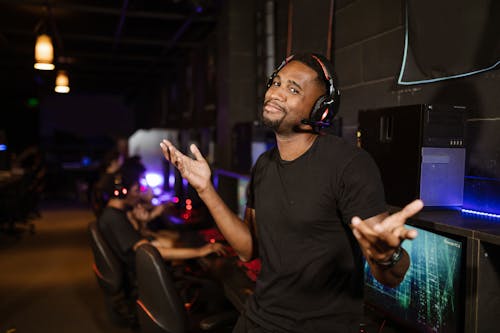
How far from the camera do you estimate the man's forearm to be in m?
1.47

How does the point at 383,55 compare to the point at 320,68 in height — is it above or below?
above

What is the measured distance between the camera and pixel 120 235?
124 inches

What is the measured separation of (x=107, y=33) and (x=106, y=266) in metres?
4.83

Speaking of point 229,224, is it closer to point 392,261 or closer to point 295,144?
point 295,144

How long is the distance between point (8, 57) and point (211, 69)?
5.23 meters

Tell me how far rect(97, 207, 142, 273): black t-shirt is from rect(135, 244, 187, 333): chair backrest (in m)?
1.05

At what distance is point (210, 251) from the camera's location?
3.03m

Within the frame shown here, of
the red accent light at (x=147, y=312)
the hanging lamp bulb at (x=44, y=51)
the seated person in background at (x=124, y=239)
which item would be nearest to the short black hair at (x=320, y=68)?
the red accent light at (x=147, y=312)

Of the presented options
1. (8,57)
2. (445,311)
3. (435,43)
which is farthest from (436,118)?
(8,57)

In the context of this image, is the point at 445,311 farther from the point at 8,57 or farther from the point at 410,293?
the point at 8,57

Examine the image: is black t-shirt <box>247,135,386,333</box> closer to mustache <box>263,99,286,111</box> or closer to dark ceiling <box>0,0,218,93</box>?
mustache <box>263,99,286,111</box>

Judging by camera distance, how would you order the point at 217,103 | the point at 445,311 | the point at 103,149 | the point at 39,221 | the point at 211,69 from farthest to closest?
1. the point at 103,149
2. the point at 39,221
3. the point at 211,69
4. the point at 217,103
5. the point at 445,311

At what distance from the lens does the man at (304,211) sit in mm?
1284

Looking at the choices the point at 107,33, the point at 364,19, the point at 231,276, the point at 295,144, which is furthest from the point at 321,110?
the point at 107,33
